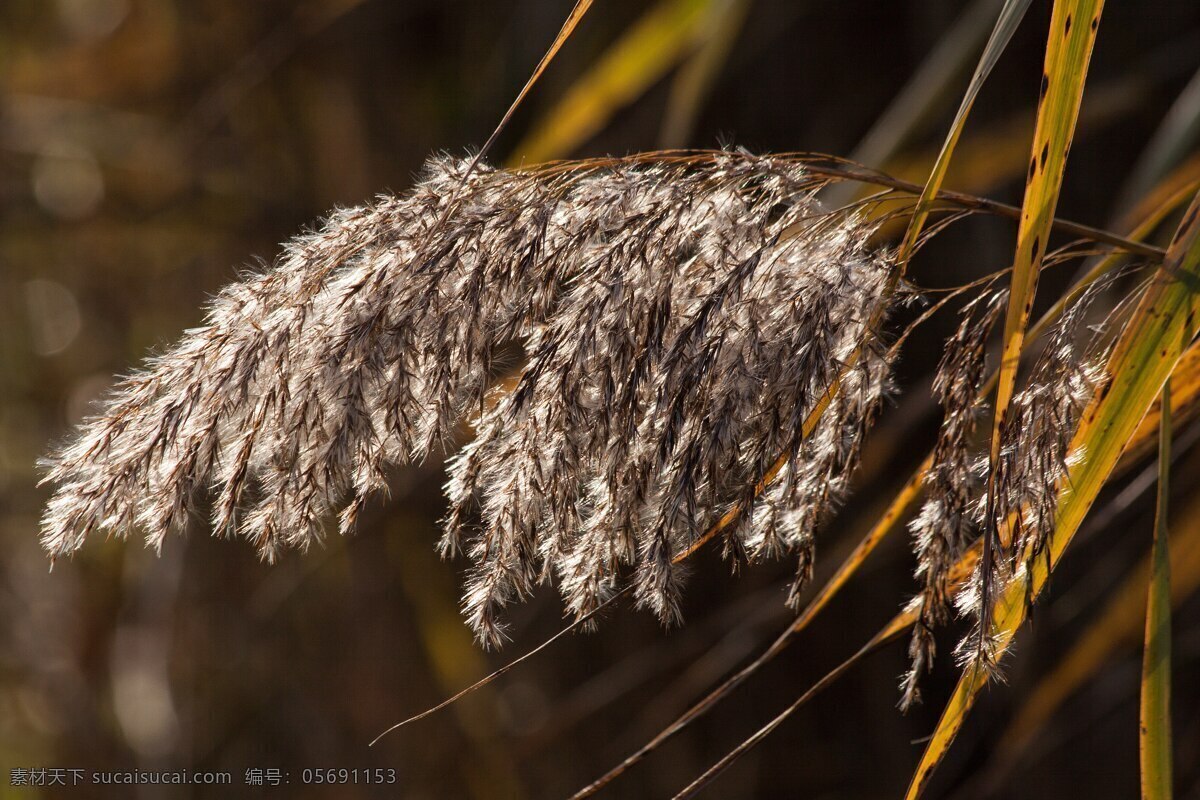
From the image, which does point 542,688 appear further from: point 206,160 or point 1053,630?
point 206,160

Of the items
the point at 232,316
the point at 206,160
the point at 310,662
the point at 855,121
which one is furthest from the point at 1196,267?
the point at 206,160

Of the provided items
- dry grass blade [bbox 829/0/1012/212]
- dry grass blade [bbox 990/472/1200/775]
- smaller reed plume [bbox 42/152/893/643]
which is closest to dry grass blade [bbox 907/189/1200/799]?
smaller reed plume [bbox 42/152/893/643]

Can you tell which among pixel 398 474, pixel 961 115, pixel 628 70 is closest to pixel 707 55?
pixel 628 70

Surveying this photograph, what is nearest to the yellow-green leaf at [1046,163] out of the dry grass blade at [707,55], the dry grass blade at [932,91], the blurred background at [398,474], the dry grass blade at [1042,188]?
the dry grass blade at [1042,188]

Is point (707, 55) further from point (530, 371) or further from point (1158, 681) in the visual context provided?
point (1158, 681)

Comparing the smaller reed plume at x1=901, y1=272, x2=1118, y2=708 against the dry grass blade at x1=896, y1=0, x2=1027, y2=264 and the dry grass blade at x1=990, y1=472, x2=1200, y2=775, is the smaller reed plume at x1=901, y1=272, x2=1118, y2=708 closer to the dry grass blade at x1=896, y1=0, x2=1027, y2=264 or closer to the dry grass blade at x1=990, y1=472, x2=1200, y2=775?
the dry grass blade at x1=896, y1=0, x2=1027, y2=264

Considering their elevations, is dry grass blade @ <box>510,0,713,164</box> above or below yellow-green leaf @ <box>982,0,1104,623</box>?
above
